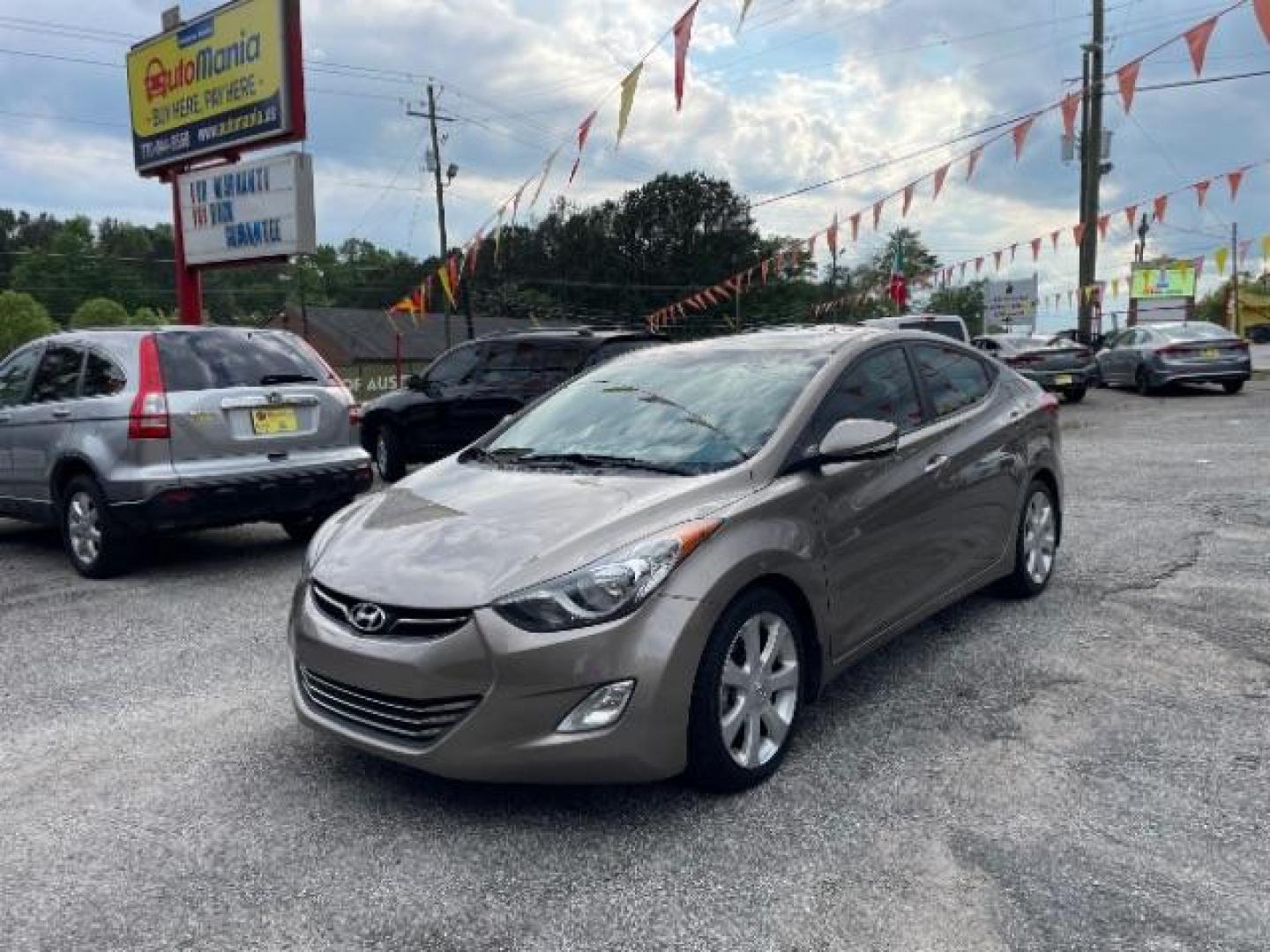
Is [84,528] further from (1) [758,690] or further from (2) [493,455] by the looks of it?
(1) [758,690]

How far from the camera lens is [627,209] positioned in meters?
77.6

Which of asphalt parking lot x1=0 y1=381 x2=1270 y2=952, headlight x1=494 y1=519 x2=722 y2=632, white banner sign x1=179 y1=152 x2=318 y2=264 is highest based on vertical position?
white banner sign x1=179 y1=152 x2=318 y2=264

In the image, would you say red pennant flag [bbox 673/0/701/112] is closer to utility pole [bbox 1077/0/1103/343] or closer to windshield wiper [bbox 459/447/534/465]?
windshield wiper [bbox 459/447/534/465]

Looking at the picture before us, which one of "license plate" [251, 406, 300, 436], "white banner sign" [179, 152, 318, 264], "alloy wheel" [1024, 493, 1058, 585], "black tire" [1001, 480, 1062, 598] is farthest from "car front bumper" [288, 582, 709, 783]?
"white banner sign" [179, 152, 318, 264]

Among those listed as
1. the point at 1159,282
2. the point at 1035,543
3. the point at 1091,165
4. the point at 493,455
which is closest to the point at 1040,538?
the point at 1035,543

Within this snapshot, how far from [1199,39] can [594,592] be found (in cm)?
1149

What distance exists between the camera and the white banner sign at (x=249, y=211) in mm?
13562

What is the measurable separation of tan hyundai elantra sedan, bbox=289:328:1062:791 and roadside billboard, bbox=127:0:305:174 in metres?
10.6

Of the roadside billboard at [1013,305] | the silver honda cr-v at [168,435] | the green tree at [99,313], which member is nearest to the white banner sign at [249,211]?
the silver honda cr-v at [168,435]

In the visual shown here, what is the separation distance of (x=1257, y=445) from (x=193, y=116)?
14.3 metres

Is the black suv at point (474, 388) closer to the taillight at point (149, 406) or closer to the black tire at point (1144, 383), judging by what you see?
the taillight at point (149, 406)

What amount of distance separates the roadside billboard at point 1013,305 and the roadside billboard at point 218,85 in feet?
84.3

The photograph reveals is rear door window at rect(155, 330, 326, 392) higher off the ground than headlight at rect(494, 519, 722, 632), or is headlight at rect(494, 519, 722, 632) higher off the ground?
rear door window at rect(155, 330, 326, 392)

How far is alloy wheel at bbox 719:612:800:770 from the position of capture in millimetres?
3266
